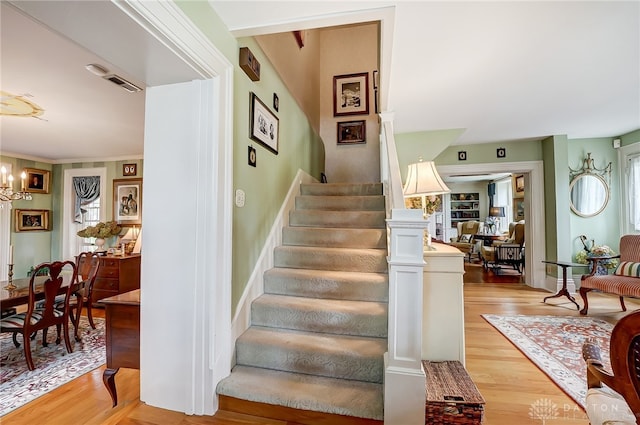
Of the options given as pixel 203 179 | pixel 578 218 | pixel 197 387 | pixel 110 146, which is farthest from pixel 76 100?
pixel 578 218

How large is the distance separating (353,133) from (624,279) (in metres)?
3.77

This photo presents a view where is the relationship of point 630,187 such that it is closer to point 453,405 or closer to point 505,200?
point 505,200

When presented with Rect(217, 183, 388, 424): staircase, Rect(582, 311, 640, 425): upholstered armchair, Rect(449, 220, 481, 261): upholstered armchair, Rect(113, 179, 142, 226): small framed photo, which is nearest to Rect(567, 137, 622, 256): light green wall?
Rect(449, 220, 481, 261): upholstered armchair

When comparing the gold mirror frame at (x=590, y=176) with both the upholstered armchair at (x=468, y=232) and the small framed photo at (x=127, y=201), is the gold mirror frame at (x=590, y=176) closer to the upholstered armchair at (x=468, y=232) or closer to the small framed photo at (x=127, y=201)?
the upholstered armchair at (x=468, y=232)

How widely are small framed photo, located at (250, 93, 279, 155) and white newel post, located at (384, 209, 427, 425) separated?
1.22 metres

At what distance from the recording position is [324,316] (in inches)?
74.2

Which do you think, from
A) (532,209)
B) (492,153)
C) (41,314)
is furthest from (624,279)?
(41,314)

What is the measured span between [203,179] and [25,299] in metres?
2.21

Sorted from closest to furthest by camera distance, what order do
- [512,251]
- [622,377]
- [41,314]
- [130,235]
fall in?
[622,377] < [41,314] < [130,235] < [512,251]

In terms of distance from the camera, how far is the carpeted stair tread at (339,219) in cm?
274

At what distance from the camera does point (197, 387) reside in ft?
4.82

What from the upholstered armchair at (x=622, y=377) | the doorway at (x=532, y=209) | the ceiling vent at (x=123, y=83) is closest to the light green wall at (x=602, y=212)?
the doorway at (x=532, y=209)

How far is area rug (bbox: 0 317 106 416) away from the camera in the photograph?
1.94 metres

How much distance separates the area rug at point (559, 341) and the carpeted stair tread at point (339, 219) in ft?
5.29
